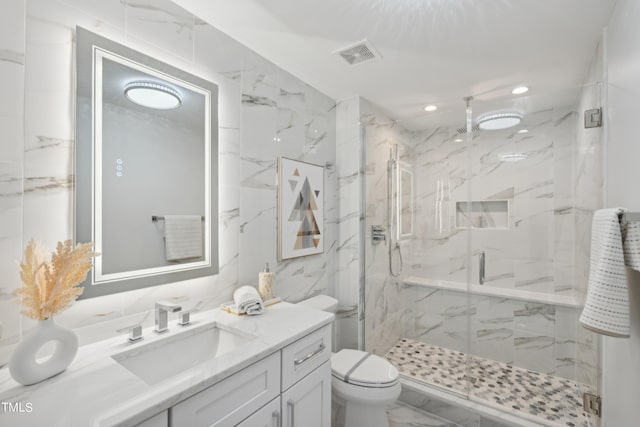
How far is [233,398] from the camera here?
40.5 inches

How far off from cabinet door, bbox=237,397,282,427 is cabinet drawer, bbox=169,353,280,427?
0.02m

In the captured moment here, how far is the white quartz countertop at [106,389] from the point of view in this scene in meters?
0.74

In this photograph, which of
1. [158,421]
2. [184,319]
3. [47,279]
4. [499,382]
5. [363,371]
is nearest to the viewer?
[158,421]

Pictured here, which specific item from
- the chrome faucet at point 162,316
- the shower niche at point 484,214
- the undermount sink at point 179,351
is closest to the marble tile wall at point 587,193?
the shower niche at point 484,214

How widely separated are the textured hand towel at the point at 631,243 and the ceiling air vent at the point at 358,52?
153cm

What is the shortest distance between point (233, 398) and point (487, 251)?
2295 mm

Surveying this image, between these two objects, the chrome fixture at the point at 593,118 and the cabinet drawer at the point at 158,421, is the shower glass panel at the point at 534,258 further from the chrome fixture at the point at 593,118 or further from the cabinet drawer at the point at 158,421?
the cabinet drawer at the point at 158,421

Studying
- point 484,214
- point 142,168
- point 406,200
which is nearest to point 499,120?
point 484,214

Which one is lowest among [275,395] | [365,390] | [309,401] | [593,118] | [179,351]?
[365,390]

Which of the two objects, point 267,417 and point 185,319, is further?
point 185,319

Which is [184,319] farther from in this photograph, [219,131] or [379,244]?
[379,244]

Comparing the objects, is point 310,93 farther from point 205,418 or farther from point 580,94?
point 205,418

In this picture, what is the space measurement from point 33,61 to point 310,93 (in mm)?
1666

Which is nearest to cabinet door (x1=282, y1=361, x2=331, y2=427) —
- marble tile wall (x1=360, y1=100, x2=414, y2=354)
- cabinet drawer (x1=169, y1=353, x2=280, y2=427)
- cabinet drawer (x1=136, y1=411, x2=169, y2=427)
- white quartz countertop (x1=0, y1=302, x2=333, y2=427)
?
cabinet drawer (x1=169, y1=353, x2=280, y2=427)
